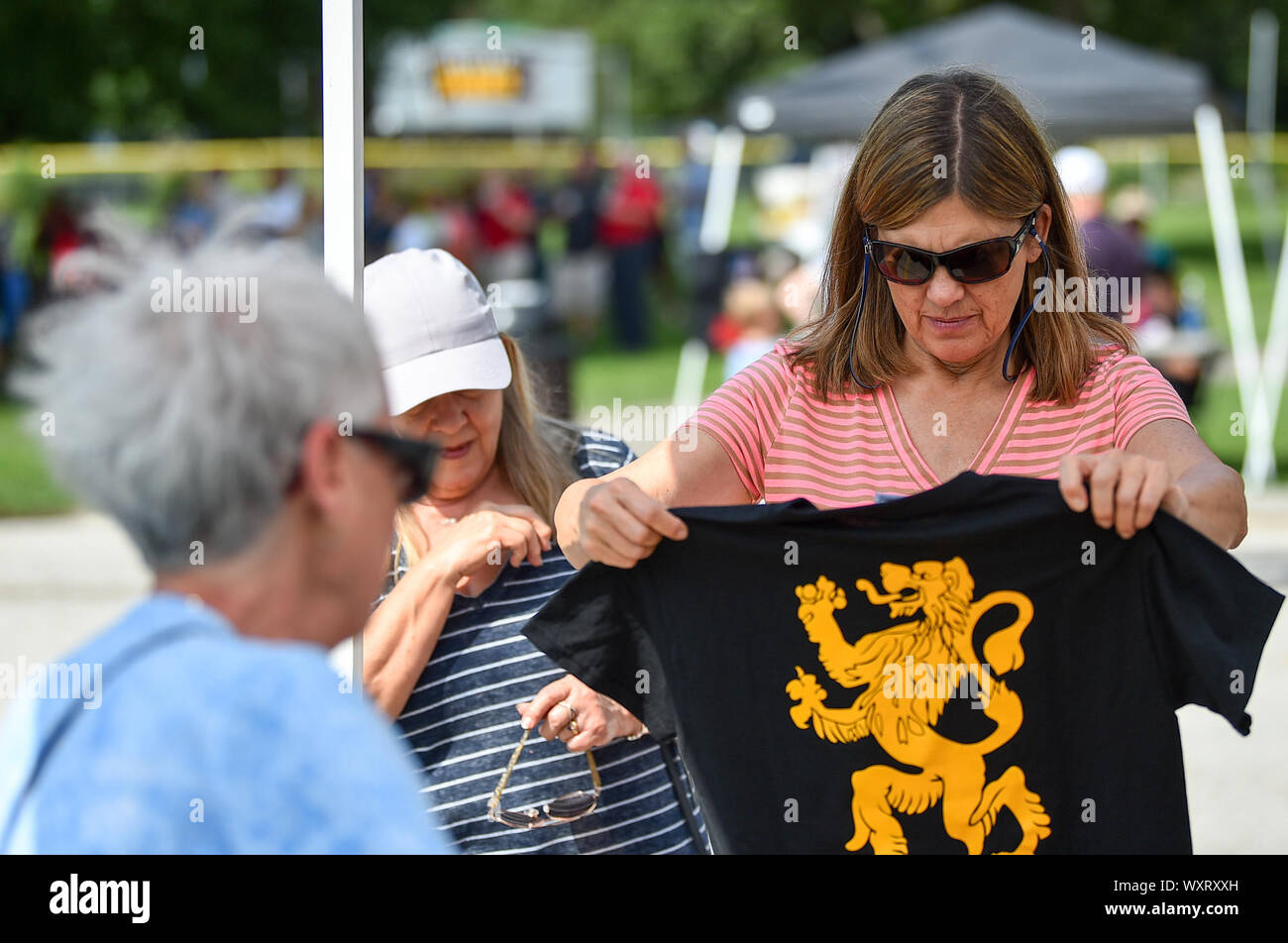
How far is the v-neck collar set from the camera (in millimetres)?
2344

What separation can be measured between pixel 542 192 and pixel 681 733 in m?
24.8

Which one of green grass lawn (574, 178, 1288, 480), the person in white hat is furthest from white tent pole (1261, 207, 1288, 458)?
the person in white hat

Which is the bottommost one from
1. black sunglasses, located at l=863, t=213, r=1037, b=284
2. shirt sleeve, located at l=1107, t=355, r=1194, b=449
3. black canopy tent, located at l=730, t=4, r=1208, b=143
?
shirt sleeve, located at l=1107, t=355, r=1194, b=449

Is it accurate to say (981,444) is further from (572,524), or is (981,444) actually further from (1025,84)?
(1025,84)

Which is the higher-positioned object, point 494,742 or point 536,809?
point 494,742

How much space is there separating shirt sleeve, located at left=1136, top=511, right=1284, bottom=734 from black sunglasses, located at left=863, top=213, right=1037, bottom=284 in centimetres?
51

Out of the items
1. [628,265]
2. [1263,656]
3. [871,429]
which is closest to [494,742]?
[871,429]

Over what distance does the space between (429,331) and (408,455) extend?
1.13 m

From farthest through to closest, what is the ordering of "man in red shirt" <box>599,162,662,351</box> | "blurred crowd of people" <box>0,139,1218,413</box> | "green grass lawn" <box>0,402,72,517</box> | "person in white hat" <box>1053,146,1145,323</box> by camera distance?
"man in red shirt" <box>599,162,662,351</box> → "blurred crowd of people" <box>0,139,1218,413</box> → "green grass lawn" <box>0,402,72,517</box> → "person in white hat" <box>1053,146,1145,323</box>

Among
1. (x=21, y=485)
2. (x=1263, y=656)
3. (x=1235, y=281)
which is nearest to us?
(x=1263, y=656)

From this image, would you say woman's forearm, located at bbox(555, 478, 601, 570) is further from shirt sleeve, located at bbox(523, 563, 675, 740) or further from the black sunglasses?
the black sunglasses

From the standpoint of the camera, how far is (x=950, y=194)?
2.33 metres

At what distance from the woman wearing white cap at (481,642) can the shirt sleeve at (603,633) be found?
16 centimetres

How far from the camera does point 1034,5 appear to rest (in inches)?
1214
